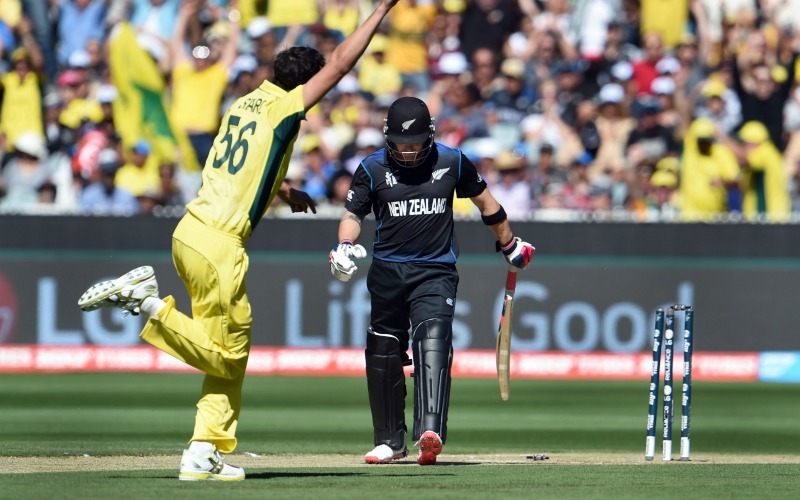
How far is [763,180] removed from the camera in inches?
631

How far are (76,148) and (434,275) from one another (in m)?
9.21

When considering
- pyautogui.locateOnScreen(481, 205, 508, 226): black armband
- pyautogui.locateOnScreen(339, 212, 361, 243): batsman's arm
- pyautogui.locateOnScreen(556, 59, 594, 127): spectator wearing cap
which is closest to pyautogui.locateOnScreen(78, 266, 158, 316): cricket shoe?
pyautogui.locateOnScreen(339, 212, 361, 243): batsman's arm

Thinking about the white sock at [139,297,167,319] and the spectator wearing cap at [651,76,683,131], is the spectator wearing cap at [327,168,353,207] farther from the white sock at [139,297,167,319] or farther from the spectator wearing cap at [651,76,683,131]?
the white sock at [139,297,167,319]

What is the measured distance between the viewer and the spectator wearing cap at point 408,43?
17.9 metres

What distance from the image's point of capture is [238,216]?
7309mm

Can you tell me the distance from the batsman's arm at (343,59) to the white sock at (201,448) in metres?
1.71

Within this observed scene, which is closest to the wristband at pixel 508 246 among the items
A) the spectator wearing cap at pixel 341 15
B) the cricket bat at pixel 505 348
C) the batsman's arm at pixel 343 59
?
the cricket bat at pixel 505 348

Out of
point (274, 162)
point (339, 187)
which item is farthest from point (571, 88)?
point (274, 162)

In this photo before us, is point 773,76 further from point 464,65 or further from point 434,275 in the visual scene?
point 434,275

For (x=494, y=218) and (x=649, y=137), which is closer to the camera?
(x=494, y=218)

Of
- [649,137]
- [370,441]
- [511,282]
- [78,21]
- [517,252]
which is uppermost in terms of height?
[78,21]

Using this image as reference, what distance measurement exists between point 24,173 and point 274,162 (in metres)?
9.83

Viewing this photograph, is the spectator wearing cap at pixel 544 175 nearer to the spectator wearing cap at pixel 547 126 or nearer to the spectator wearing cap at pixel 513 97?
the spectator wearing cap at pixel 547 126

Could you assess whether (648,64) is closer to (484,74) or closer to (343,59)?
(484,74)
